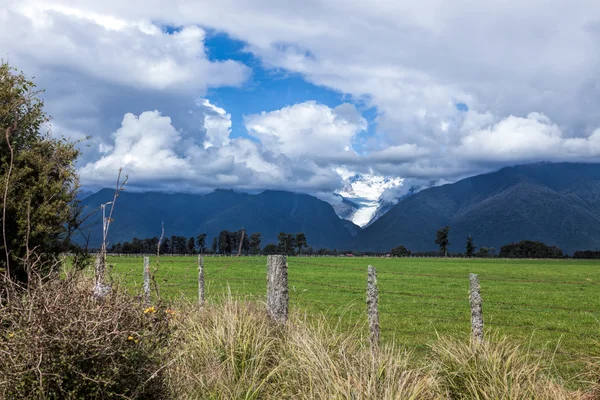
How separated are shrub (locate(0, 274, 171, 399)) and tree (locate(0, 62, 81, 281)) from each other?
17.5ft

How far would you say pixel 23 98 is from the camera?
11.1 m

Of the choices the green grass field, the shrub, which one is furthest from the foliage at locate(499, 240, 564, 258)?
the shrub

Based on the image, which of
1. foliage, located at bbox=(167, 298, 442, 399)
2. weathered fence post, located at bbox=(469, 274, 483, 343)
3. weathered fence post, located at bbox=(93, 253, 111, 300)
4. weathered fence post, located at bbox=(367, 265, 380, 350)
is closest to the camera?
weathered fence post, located at bbox=(93, 253, 111, 300)

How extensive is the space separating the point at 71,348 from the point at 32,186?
7198 mm

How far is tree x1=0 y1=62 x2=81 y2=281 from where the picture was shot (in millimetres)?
10250

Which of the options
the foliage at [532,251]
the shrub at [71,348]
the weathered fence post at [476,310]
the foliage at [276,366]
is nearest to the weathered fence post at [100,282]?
the shrub at [71,348]

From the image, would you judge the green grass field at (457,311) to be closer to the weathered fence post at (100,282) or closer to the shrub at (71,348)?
the weathered fence post at (100,282)

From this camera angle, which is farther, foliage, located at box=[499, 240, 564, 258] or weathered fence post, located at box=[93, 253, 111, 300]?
foliage, located at box=[499, 240, 564, 258]

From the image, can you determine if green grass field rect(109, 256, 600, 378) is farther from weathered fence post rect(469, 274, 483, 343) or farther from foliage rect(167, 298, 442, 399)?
foliage rect(167, 298, 442, 399)

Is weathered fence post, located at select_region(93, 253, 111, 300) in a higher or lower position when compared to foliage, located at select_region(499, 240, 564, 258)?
higher

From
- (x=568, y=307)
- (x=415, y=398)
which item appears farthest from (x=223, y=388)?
(x=568, y=307)

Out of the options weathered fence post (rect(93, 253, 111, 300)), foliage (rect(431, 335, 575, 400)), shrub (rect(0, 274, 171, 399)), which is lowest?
foliage (rect(431, 335, 575, 400))

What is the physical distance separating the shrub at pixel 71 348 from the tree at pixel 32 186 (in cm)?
532

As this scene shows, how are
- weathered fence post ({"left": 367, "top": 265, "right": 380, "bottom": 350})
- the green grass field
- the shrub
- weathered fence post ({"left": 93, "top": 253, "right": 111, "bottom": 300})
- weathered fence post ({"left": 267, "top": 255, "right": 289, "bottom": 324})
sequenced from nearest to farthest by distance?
the shrub < weathered fence post ({"left": 93, "top": 253, "right": 111, "bottom": 300}) < weathered fence post ({"left": 267, "top": 255, "right": 289, "bottom": 324}) < weathered fence post ({"left": 367, "top": 265, "right": 380, "bottom": 350}) < the green grass field
